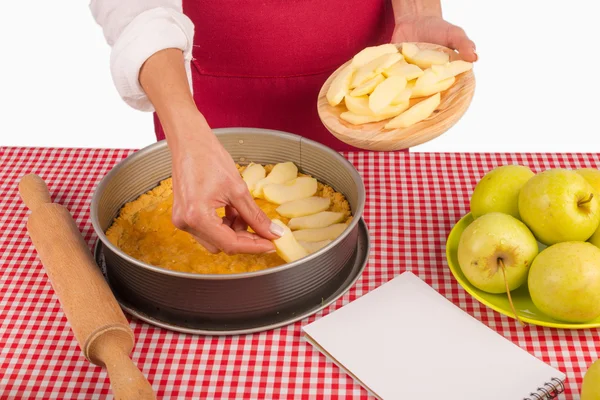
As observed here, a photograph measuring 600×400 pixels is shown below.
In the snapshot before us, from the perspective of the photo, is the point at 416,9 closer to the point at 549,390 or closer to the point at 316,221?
the point at 316,221

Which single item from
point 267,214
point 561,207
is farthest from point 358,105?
point 561,207

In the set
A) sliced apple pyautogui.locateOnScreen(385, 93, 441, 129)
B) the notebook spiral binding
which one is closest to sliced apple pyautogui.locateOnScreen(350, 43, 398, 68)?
sliced apple pyautogui.locateOnScreen(385, 93, 441, 129)

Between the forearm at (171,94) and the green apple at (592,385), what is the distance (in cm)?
85

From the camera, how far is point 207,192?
4.70 feet

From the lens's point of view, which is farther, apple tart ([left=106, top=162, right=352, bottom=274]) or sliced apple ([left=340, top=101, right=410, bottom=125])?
sliced apple ([left=340, top=101, right=410, bottom=125])

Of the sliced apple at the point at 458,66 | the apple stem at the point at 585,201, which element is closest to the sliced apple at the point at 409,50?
the sliced apple at the point at 458,66

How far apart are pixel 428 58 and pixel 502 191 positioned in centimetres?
52

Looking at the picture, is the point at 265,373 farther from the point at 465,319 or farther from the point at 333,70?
the point at 333,70

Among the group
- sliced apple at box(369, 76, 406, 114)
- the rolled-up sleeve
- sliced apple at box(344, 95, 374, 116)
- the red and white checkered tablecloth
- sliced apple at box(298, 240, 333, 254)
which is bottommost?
the red and white checkered tablecloth

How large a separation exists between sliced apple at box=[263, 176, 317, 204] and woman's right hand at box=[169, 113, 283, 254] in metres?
0.34

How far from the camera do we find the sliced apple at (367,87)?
6.33ft

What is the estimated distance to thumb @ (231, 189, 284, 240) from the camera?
147cm

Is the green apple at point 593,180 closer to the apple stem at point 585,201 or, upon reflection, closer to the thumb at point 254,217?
the apple stem at point 585,201

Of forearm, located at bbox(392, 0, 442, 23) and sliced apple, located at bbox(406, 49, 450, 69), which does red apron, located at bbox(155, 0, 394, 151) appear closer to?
forearm, located at bbox(392, 0, 442, 23)
